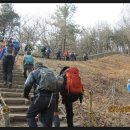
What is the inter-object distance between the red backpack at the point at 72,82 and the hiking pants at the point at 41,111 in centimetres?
156

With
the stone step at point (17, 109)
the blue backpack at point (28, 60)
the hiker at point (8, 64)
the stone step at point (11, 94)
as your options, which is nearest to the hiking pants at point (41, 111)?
the stone step at point (17, 109)

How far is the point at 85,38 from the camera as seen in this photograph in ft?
237

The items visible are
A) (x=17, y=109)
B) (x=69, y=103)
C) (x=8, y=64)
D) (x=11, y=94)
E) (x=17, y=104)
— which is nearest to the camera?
(x=69, y=103)

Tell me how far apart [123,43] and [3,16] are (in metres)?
23.9

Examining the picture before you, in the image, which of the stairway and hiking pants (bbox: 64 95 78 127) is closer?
hiking pants (bbox: 64 95 78 127)

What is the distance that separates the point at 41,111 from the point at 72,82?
1.74 meters

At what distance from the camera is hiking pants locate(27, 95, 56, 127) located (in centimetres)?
878

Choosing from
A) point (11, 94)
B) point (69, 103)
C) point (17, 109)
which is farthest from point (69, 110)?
point (11, 94)

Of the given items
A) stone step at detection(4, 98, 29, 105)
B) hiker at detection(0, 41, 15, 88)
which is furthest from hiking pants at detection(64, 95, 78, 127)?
hiker at detection(0, 41, 15, 88)

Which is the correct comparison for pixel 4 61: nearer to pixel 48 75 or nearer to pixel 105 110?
pixel 105 110

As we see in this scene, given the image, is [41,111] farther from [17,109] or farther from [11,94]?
[11,94]

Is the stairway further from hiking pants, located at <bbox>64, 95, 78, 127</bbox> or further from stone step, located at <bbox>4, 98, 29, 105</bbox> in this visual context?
hiking pants, located at <bbox>64, 95, 78, 127</bbox>

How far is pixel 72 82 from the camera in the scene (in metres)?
10.4

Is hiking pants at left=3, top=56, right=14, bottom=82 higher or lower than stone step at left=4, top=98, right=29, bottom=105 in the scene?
higher
